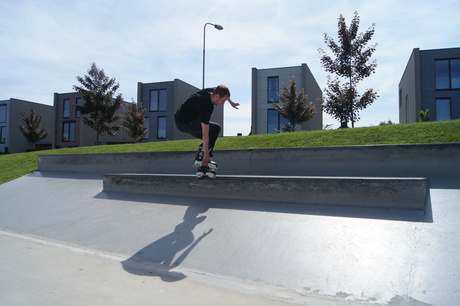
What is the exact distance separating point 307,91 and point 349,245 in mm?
28608

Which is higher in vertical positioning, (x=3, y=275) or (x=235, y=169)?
(x=235, y=169)

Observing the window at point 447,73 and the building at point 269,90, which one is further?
the building at point 269,90

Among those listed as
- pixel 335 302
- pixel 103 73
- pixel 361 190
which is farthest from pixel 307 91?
pixel 335 302

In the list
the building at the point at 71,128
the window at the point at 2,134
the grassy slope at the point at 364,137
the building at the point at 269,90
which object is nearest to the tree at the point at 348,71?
the grassy slope at the point at 364,137

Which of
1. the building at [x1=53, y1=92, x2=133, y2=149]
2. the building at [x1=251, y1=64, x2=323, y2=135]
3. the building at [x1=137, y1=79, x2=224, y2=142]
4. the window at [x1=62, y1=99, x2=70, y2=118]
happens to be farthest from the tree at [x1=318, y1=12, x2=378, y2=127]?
the window at [x1=62, y1=99, x2=70, y2=118]

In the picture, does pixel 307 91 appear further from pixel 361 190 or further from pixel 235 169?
pixel 361 190

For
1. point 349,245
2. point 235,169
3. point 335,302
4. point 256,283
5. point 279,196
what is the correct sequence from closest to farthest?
point 335,302, point 256,283, point 349,245, point 279,196, point 235,169

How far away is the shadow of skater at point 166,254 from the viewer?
3037 millimetres

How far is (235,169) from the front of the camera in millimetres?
6488

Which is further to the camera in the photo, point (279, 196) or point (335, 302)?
point (279, 196)

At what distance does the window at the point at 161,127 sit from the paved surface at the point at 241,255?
31.6m

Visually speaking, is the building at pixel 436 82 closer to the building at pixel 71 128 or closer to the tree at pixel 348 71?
the tree at pixel 348 71

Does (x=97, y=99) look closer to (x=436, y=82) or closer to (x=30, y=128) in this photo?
(x=30, y=128)

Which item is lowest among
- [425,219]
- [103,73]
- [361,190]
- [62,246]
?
[62,246]
